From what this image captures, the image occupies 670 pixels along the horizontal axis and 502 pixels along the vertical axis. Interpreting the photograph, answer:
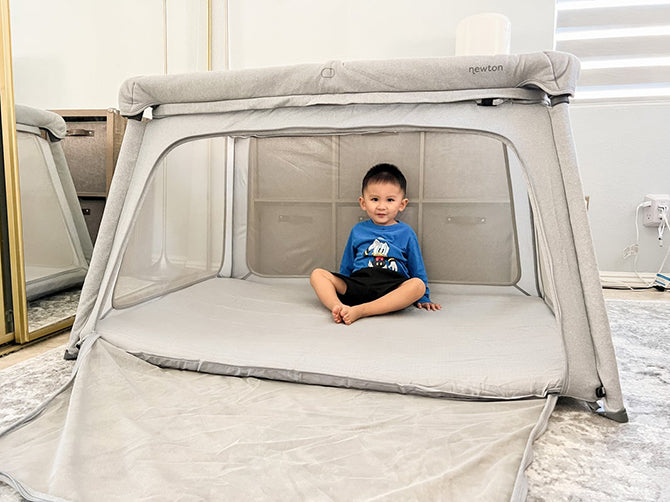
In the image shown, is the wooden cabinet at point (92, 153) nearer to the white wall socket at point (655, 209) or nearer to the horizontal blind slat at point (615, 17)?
the horizontal blind slat at point (615, 17)

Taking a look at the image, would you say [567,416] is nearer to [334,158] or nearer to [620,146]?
[334,158]

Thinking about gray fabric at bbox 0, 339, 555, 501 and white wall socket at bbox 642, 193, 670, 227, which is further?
white wall socket at bbox 642, 193, 670, 227

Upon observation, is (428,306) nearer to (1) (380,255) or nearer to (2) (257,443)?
(1) (380,255)

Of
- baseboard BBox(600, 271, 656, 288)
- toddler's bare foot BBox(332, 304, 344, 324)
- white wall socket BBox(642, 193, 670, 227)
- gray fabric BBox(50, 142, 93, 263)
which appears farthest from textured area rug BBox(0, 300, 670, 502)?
white wall socket BBox(642, 193, 670, 227)

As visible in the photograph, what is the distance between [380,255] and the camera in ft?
5.48

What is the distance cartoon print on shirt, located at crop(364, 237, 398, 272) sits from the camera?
65.4 inches

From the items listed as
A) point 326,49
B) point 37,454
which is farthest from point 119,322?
point 326,49

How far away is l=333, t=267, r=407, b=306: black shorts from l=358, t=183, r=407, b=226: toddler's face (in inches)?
8.7

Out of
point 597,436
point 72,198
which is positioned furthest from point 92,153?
point 597,436

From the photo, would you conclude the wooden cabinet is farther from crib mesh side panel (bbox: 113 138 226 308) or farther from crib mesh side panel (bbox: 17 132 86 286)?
crib mesh side panel (bbox: 113 138 226 308)

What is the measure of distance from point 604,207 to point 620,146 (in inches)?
11.6

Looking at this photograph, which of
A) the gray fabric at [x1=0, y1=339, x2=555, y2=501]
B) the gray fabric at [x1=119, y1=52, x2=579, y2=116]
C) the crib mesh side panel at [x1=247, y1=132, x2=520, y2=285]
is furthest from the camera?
the crib mesh side panel at [x1=247, y1=132, x2=520, y2=285]

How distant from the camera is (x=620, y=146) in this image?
2434 millimetres

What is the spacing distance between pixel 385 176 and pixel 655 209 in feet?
4.90
